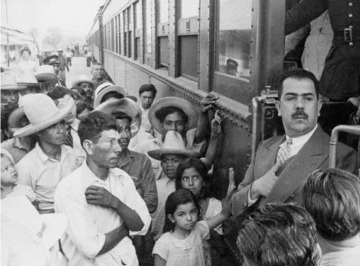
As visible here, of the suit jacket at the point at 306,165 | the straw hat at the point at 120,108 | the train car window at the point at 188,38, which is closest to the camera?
the suit jacket at the point at 306,165

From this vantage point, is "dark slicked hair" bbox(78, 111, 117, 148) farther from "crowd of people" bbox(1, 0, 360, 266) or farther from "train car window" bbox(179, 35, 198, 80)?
"train car window" bbox(179, 35, 198, 80)

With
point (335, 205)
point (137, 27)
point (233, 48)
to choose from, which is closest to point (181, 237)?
point (233, 48)

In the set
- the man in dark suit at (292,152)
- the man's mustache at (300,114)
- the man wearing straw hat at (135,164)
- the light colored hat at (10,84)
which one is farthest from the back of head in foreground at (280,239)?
the light colored hat at (10,84)

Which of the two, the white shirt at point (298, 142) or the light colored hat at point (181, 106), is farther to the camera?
the light colored hat at point (181, 106)

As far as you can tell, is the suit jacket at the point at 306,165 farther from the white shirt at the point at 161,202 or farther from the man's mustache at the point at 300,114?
the white shirt at the point at 161,202

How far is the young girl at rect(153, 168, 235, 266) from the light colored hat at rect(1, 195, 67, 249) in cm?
87

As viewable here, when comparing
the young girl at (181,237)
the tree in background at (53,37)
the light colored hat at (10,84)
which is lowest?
the young girl at (181,237)

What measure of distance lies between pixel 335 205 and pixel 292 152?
2.78ft

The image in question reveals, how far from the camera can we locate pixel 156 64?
638 cm

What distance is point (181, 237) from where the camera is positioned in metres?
2.81

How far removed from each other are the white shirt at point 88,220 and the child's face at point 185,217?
34cm

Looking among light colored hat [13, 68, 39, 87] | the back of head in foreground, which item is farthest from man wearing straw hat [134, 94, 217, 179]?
the back of head in foreground

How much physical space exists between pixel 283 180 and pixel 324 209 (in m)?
0.68

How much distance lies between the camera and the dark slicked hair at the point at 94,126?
247cm
